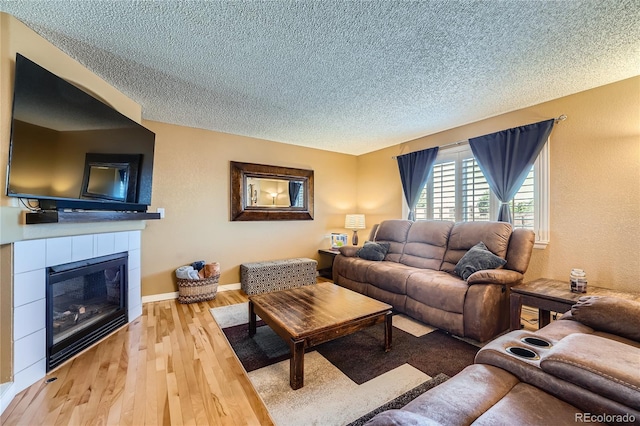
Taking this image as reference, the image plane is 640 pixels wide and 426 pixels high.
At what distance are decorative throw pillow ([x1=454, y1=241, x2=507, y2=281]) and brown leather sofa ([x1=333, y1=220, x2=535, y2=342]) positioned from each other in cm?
8

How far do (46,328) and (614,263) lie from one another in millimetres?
4792

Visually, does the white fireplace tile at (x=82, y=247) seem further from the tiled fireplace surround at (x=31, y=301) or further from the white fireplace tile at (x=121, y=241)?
the white fireplace tile at (x=121, y=241)

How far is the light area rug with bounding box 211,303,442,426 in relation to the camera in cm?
148

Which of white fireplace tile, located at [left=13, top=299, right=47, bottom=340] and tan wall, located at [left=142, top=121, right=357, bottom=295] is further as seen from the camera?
tan wall, located at [left=142, top=121, right=357, bottom=295]

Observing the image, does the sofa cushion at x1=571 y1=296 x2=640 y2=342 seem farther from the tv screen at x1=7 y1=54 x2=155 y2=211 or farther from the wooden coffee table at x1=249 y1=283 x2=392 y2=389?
the tv screen at x1=7 y1=54 x2=155 y2=211

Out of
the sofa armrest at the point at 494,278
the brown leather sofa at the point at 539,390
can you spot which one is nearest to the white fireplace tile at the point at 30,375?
the brown leather sofa at the point at 539,390

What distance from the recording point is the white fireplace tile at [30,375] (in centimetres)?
166

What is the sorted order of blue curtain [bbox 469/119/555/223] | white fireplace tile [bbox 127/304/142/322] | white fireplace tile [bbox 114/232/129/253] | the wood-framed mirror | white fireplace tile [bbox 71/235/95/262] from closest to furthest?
white fireplace tile [bbox 71/235/95/262], white fireplace tile [bbox 114/232/129/253], white fireplace tile [bbox 127/304/142/322], blue curtain [bbox 469/119/555/223], the wood-framed mirror

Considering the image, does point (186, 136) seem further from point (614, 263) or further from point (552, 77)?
point (614, 263)

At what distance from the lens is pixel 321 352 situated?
2.18 meters

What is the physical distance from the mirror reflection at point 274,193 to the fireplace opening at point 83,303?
6.42 feet

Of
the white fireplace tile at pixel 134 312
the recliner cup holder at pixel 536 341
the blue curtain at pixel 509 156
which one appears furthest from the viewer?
the blue curtain at pixel 509 156

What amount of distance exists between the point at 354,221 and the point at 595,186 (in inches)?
126

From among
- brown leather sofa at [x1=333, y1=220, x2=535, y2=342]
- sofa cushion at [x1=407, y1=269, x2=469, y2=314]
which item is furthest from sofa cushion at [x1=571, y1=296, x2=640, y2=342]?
sofa cushion at [x1=407, y1=269, x2=469, y2=314]
